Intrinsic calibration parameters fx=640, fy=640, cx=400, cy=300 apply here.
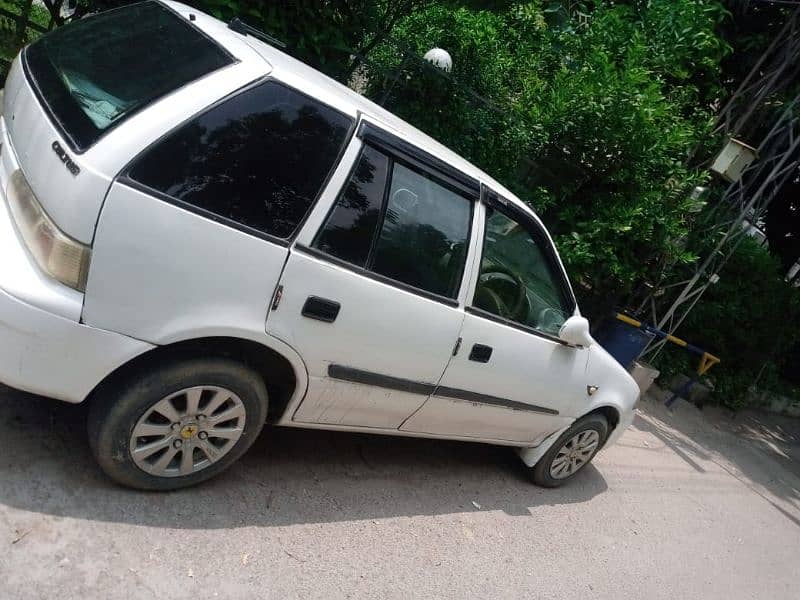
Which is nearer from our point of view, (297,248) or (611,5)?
(297,248)

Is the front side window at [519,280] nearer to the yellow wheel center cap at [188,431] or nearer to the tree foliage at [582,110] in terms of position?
the yellow wheel center cap at [188,431]

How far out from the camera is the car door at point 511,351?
345 centimetres

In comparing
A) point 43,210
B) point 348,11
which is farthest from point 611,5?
point 43,210

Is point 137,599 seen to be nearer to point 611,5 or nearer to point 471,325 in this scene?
point 471,325

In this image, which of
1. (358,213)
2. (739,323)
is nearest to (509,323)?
(358,213)

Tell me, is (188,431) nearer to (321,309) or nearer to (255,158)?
(321,309)

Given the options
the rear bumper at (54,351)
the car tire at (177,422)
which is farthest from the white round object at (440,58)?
the rear bumper at (54,351)

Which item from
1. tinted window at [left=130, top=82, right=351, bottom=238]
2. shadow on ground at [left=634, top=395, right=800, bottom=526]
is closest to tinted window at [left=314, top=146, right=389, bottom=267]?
tinted window at [left=130, top=82, right=351, bottom=238]

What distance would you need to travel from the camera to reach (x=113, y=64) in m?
2.70

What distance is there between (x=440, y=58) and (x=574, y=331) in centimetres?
395

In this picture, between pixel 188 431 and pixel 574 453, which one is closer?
pixel 188 431

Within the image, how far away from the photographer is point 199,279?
2.46m

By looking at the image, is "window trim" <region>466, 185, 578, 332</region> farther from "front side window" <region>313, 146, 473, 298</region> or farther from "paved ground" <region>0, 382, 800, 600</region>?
"paved ground" <region>0, 382, 800, 600</region>

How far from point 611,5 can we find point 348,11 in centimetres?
397
